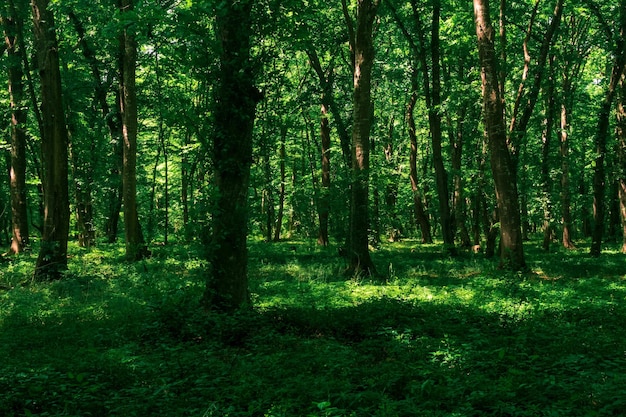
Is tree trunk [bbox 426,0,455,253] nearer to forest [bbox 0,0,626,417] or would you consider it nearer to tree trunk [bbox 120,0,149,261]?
forest [bbox 0,0,626,417]

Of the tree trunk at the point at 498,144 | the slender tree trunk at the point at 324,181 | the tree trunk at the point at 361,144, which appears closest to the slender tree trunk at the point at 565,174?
the slender tree trunk at the point at 324,181

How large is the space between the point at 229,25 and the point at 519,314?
275 inches

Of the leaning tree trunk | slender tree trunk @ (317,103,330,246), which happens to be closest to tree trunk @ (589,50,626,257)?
slender tree trunk @ (317,103,330,246)

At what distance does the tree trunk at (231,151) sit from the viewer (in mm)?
7984

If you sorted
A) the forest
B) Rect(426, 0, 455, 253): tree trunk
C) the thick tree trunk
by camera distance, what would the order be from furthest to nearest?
the thick tree trunk < Rect(426, 0, 455, 253): tree trunk < the forest

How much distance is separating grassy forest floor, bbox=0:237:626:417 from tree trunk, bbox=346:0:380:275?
54.1 inches

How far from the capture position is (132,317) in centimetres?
873

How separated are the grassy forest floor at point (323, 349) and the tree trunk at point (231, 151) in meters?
0.47

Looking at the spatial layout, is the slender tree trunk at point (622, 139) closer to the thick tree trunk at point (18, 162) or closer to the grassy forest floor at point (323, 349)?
the grassy forest floor at point (323, 349)

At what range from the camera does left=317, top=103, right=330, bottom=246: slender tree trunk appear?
19.9 meters

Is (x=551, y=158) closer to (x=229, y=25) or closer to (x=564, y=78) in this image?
(x=564, y=78)

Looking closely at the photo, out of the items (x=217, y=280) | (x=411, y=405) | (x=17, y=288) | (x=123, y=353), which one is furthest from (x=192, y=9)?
(x=17, y=288)

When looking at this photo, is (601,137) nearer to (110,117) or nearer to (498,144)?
(498,144)

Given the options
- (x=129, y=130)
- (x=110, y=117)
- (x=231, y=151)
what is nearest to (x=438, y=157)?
(x=129, y=130)
